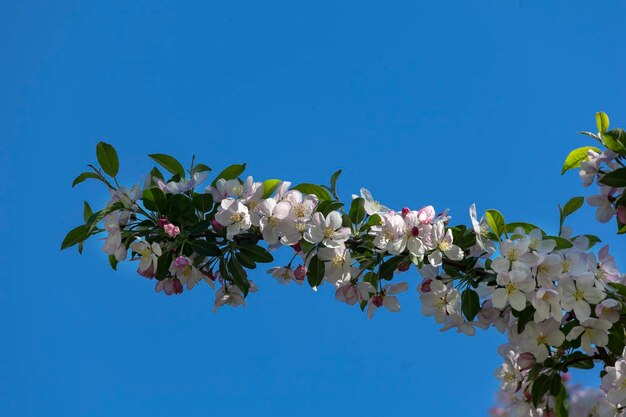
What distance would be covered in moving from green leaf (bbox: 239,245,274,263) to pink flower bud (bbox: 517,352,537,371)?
806 mm

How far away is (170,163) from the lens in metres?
2.45

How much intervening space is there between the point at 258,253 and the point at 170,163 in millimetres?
404

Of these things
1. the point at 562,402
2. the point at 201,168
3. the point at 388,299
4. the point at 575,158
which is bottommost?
the point at 562,402

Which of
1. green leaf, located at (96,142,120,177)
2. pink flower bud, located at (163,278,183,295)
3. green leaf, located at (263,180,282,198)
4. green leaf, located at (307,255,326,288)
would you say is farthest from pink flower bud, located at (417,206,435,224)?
green leaf, located at (96,142,120,177)

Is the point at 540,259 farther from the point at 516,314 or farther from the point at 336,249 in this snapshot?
the point at 336,249

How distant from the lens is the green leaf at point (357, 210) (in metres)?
2.34

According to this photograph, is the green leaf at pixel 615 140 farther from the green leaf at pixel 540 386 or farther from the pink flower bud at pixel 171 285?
the pink flower bud at pixel 171 285

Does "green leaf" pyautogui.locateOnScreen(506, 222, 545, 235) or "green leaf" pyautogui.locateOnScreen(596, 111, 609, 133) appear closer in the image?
"green leaf" pyautogui.locateOnScreen(506, 222, 545, 235)

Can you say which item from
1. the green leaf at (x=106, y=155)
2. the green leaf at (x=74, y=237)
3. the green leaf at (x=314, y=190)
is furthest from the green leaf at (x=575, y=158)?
the green leaf at (x=74, y=237)

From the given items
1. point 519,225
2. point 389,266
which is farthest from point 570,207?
point 389,266

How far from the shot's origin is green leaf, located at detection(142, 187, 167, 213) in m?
2.31

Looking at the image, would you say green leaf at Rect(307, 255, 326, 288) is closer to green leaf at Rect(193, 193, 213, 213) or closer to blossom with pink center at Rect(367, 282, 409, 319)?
blossom with pink center at Rect(367, 282, 409, 319)

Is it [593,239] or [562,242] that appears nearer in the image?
[562,242]

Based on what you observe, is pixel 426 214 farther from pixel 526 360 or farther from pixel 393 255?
pixel 526 360
